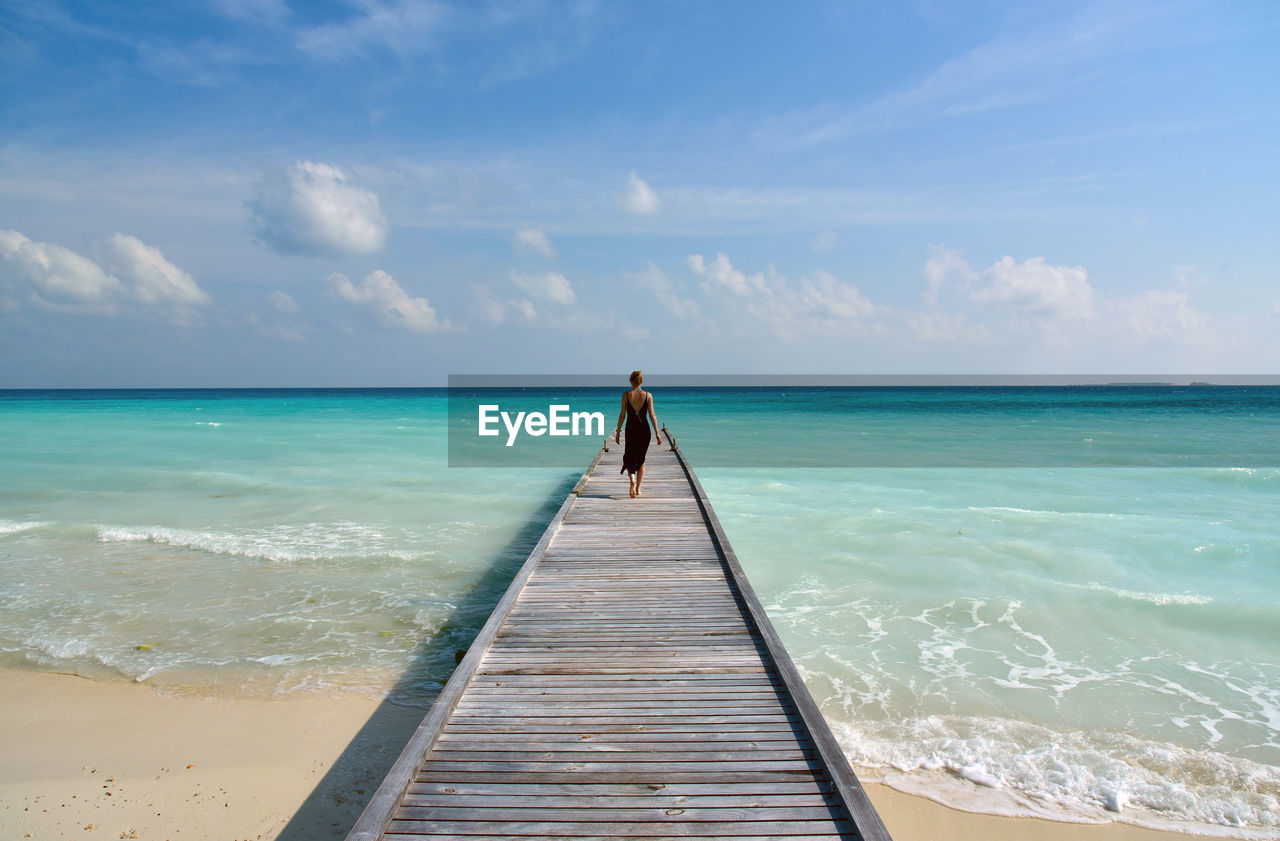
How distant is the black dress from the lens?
9031mm

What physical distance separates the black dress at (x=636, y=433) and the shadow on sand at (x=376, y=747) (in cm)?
285

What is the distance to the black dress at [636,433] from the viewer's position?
903cm

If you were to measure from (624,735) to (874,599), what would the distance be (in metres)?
4.93

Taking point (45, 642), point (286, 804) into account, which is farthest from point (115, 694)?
point (286, 804)

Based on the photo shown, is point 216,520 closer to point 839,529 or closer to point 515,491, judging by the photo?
point 515,491

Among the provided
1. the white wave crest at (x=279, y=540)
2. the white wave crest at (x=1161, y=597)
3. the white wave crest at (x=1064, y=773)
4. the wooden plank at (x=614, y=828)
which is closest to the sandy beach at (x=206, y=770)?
the white wave crest at (x=1064, y=773)

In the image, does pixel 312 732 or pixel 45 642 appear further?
pixel 45 642

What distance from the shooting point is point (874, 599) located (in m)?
7.44

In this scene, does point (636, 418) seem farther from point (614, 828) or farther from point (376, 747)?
point (614, 828)

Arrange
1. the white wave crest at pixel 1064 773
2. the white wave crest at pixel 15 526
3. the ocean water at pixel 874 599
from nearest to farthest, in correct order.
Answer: the white wave crest at pixel 1064 773, the ocean water at pixel 874 599, the white wave crest at pixel 15 526

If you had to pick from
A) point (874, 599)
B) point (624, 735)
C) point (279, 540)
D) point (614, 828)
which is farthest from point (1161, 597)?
point (279, 540)

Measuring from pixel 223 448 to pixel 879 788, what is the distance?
25.0 meters

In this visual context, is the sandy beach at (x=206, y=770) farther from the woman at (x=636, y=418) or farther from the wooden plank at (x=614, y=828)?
the woman at (x=636, y=418)

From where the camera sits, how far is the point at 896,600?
24.3 feet
